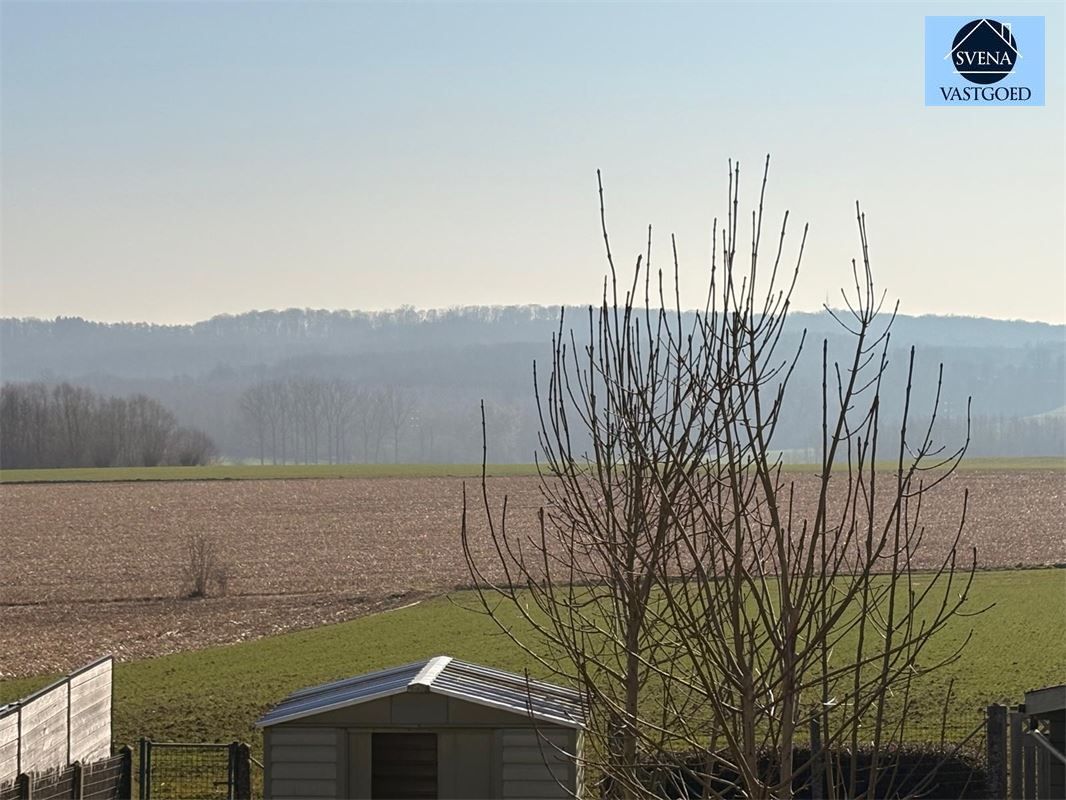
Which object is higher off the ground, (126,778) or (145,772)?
(145,772)

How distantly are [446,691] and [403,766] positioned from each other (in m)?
0.83

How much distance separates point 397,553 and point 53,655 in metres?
16.3

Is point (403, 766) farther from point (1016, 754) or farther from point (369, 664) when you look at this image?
point (369, 664)

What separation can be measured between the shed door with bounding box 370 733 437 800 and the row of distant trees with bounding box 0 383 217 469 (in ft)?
320

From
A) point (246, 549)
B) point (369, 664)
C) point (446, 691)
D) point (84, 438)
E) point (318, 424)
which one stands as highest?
point (446, 691)

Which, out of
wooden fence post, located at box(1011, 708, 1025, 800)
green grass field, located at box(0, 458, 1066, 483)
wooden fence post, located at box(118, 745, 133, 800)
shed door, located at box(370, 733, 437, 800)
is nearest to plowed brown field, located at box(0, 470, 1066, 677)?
green grass field, located at box(0, 458, 1066, 483)

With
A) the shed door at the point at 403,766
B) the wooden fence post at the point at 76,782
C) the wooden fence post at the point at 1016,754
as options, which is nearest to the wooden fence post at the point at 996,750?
the wooden fence post at the point at 1016,754

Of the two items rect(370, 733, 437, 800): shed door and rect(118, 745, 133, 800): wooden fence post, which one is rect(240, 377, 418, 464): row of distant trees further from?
rect(370, 733, 437, 800): shed door

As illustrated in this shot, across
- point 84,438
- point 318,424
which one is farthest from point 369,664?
point 318,424

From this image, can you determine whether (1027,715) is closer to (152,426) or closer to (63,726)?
(63,726)

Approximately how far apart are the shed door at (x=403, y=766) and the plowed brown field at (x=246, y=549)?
13938mm

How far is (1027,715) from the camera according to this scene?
11.1 m

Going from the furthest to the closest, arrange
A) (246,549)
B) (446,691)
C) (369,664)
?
1. (246,549)
2. (369,664)
3. (446,691)

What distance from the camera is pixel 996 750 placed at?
12133mm
